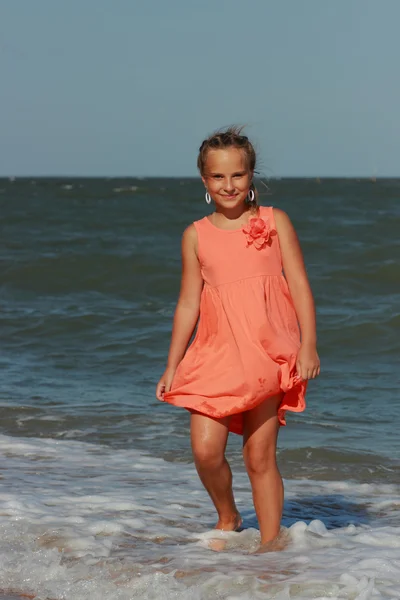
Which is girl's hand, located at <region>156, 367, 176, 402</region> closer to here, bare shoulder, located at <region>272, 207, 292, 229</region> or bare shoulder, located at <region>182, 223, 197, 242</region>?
bare shoulder, located at <region>182, 223, 197, 242</region>

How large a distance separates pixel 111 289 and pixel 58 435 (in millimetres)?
7775

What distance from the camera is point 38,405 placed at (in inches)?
291

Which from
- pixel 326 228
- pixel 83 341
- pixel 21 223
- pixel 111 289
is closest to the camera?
pixel 83 341

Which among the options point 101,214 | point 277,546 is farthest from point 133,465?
point 101,214

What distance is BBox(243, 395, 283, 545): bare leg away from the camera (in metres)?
3.83

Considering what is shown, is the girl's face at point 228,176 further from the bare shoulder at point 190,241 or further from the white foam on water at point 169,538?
the white foam on water at point 169,538

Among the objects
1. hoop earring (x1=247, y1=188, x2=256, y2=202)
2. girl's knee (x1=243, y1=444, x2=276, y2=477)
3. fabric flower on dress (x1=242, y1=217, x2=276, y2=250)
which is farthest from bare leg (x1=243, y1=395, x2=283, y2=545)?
hoop earring (x1=247, y1=188, x2=256, y2=202)

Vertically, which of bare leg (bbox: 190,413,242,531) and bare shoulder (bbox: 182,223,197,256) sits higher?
bare shoulder (bbox: 182,223,197,256)

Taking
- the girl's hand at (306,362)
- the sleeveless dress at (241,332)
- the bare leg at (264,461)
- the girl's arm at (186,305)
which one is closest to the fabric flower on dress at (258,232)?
the sleeveless dress at (241,332)

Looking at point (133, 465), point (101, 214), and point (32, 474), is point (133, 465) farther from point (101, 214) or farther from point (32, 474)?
point (101, 214)

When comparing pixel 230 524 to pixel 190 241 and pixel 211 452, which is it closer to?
pixel 211 452

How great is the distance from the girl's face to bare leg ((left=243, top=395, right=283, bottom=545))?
2.45 ft

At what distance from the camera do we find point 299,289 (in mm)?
3857

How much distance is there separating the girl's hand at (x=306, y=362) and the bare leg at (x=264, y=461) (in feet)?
0.51
